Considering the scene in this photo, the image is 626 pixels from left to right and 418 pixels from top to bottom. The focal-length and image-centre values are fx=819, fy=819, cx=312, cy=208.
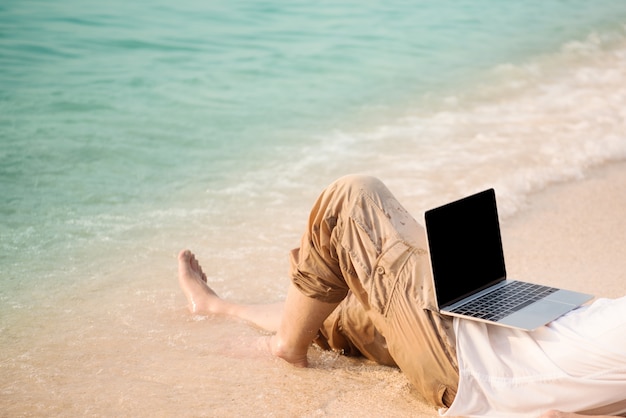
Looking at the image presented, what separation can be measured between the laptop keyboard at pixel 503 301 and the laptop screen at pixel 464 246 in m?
0.05

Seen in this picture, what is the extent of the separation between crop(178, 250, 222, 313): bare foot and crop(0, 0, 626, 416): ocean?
0.08 meters

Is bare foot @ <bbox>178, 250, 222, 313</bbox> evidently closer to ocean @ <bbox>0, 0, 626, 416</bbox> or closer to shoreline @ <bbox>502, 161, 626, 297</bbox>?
ocean @ <bbox>0, 0, 626, 416</bbox>

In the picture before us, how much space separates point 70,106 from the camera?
6.89m

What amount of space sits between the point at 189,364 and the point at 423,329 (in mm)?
1016

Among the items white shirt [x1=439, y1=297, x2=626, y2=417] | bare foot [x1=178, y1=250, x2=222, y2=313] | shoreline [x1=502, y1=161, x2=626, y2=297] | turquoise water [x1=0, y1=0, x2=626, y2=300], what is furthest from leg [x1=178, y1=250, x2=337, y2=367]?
shoreline [x1=502, y1=161, x2=626, y2=297]

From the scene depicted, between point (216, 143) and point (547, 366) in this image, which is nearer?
point (547, 366)

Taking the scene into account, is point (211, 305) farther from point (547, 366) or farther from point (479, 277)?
point (547, 366)

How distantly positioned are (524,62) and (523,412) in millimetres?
7236

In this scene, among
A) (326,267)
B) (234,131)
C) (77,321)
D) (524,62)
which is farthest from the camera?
(524,62)

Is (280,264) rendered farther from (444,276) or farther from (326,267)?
(444,276)

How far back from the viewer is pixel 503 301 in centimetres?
251

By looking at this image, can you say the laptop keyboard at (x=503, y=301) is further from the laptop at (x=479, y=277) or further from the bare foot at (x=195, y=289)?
the bare foot at (x=195, y=289)

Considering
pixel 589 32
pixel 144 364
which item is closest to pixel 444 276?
pixel 144 364

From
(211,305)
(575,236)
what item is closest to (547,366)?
(211,305)
